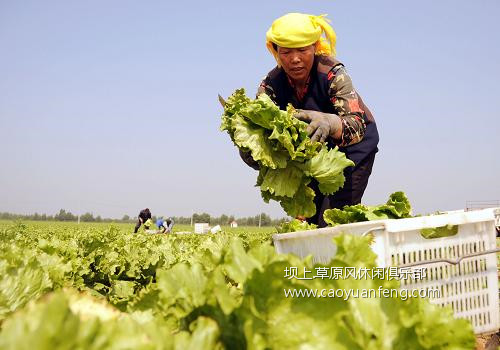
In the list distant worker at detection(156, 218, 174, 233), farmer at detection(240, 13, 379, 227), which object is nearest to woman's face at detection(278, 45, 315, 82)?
farmer at detection(240, 13, 379, 227)

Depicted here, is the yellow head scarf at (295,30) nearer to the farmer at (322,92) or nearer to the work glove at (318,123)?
the farmer at (322,92)

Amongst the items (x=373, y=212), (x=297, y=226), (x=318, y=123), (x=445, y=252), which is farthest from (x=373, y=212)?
(x=445, y=252)

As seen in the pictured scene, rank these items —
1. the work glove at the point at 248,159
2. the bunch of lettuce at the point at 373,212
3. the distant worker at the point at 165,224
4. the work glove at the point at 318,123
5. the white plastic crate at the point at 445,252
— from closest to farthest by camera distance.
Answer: the white plastic crate at the point at 445,252 < the bunch of lettuce at the point at 373,212 < the work glove at the point at 318,123 < the work glove at the point at 248,159 < the distant worker at the point at 165,224

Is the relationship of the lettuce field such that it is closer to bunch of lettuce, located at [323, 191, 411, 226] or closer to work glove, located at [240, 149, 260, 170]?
bunch of lettuce, located at [323, 191, 411, 226]

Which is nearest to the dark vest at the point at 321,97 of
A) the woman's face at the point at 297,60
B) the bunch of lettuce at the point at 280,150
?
the woman's face at the point at 297,60

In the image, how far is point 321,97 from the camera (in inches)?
185

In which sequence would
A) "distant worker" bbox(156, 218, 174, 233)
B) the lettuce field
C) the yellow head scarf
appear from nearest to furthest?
the lettuce field
the yellow head scarf
"distant worker" bbox(156, 218, 174, 233)

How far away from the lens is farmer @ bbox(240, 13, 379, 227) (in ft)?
14.2

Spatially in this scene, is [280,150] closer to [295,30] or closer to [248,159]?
[248,159]

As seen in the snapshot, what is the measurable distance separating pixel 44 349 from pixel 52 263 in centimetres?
225

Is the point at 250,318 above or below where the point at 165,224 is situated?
below

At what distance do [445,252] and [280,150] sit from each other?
152 centimetres

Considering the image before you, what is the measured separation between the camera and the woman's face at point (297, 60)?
4449 millimetres

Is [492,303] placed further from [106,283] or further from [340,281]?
[106,283]
